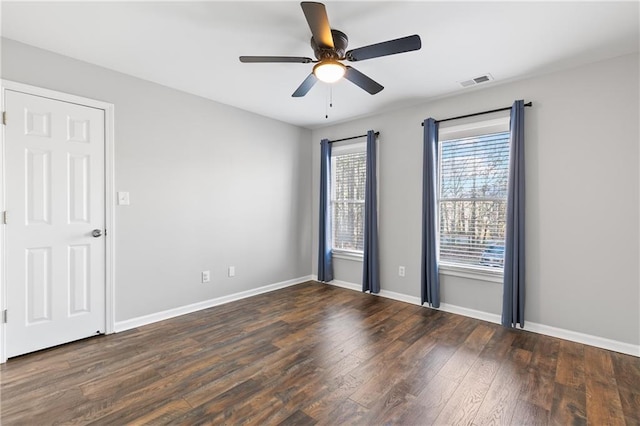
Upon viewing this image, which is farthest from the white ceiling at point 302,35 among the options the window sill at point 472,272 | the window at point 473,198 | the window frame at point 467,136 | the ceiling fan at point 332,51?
the window sill at point 472,272

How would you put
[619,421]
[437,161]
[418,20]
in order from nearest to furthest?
[619,421], [418,20], [437,161]

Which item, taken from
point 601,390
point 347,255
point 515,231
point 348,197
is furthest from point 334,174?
point 601,390

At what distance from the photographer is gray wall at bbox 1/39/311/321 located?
2.96 metres

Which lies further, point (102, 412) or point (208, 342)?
point (208, 342)

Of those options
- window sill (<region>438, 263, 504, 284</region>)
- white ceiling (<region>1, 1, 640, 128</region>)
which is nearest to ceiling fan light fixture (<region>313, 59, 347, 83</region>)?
white ceiling (<region>1, 1, 640, 128</region>)

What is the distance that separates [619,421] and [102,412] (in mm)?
3096

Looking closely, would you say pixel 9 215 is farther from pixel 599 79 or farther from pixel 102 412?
pixel 599 79

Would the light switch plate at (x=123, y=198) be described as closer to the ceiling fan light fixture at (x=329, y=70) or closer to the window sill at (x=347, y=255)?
the ceiling fan light fixture at (x=329, y=70)

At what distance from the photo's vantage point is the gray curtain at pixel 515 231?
9.87 ft

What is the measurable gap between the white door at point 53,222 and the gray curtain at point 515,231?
4044 millimetres

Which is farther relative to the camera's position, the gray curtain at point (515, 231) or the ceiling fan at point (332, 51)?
the gray curtain at point (515, 231)

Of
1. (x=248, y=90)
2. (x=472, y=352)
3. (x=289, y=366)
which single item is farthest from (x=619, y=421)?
(x=248, y=90)

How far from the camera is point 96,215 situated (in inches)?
112

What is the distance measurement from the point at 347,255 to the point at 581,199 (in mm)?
2858
